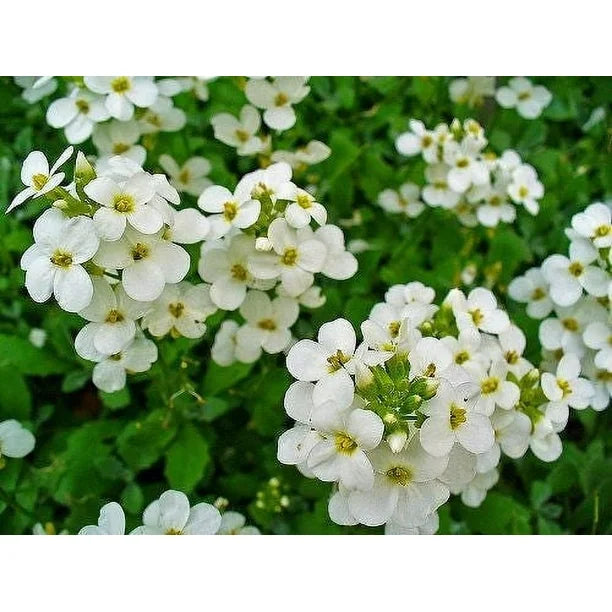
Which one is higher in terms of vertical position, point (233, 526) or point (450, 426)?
point (450, 426)

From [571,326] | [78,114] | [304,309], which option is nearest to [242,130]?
[78,114]

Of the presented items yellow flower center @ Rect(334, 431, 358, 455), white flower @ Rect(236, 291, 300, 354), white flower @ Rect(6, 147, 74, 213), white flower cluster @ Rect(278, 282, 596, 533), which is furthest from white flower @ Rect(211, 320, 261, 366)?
yellow flower center @ Rect(334, 431, 358, 455)

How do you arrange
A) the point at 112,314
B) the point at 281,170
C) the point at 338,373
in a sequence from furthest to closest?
the point at 281,170 → the point at 112,314 → the point at 338,373

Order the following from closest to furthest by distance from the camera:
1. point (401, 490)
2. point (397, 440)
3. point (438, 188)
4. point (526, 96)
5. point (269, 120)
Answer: point (397, 440), point (401, 490), point (269, 120), point (438, 188), point (526, 96)

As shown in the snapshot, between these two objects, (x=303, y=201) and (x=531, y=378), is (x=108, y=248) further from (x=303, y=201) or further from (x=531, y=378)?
(x=531, y=378)

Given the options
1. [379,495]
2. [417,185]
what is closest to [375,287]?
[417,185]

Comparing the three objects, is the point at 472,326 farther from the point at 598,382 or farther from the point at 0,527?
the point at 0,527

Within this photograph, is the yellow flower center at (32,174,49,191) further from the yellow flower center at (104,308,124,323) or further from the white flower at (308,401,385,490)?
the white flower at (308,401,385,490)

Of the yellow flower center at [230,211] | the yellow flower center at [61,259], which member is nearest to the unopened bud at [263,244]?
the yellow flower center at [230,211]

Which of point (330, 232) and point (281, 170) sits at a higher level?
point (281, 170)
